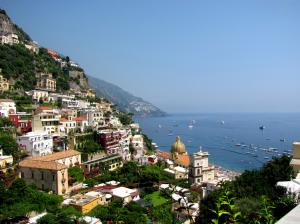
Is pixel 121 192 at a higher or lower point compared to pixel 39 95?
lower

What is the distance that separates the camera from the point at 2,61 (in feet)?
160

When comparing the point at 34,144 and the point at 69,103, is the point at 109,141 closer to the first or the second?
the point at 34,144

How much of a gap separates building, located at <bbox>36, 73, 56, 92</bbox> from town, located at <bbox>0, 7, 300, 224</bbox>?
3237mm

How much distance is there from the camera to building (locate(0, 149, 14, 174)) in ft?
80.4

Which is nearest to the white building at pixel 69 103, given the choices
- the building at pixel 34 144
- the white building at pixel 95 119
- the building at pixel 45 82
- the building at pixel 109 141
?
the white building at pixel 95 119

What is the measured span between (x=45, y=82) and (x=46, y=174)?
30.0 metres

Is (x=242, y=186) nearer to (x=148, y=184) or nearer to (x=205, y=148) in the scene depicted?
(x=148, y=184)

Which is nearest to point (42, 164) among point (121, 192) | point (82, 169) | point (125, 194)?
point (82, 169)

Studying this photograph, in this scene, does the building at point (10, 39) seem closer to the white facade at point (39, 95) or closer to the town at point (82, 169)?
the town at point (82, 169)

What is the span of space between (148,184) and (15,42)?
42572mm

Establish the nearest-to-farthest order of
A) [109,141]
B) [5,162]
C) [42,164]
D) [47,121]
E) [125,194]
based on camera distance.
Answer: [5,162], [125,194], [42,164], [47,121], [109,141]

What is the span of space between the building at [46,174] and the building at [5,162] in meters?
1.19

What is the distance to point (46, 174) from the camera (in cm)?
2625

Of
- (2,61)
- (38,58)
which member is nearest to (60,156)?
(2,61)
